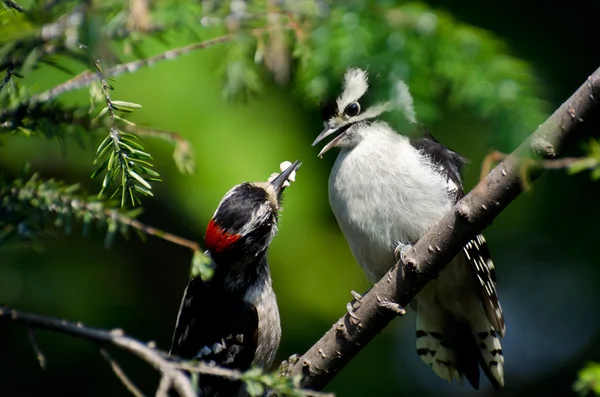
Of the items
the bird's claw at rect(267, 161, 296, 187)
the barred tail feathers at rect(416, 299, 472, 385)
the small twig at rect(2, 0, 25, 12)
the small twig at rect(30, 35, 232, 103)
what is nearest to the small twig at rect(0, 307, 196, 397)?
the small twig at rect(30, 35, 232, 103)

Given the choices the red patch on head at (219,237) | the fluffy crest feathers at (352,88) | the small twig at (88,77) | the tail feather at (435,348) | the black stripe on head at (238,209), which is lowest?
the tail feather at (435,348)

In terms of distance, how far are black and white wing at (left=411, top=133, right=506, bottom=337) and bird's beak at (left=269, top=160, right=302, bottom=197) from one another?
538 millimetres

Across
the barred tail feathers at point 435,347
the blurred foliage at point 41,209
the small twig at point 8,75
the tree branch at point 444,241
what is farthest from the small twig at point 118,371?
the barred tail feathers at point 435,347

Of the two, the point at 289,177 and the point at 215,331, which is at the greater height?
the point at 289,177

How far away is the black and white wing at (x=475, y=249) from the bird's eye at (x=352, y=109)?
0.91ft

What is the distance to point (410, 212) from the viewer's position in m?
3.22

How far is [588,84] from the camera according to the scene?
1.77 m

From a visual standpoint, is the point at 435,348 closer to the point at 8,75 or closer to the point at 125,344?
the point at 125,344

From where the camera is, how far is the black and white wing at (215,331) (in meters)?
3.42

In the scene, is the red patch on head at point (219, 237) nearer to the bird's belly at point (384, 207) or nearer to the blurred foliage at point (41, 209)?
the bird's belly at point (384, 207)

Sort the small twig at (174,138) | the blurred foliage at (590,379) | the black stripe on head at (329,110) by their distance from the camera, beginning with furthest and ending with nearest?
the black stripe on head at (329,110) → the small twig at (174,138) → the blurred foliage at (590,379)

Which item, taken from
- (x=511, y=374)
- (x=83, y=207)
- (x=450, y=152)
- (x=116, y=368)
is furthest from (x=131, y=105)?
(x=511, y=374)

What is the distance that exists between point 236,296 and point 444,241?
1.51 meters

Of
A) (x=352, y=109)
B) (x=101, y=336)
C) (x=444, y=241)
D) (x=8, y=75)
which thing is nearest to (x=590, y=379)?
(x=444, y=241)
